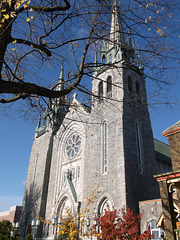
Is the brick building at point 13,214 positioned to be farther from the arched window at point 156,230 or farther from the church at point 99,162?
the arched window at point 156,230

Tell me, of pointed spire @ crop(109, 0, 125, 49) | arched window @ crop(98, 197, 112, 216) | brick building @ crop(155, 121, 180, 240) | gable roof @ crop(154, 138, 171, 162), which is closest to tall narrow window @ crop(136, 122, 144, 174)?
arched window @ crop(98, 197, 112, 216)

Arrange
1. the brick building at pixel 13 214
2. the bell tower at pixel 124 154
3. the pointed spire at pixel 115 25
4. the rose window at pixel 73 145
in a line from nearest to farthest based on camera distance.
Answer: the pointed spire at pixel 115 25 < the bell tower at pixel 124 154 < the rose window at pixel 73 145 < the brick building at pixel 13 214

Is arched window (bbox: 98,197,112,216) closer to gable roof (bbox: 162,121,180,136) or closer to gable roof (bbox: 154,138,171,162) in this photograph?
gable roof (bbox: 162,121,180,136)

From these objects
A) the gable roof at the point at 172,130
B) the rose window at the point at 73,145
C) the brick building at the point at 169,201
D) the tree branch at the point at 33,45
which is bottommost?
the brick building at the point at 169,201

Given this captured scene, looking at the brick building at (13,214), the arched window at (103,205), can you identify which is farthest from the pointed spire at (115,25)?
the brick building at (13,214)

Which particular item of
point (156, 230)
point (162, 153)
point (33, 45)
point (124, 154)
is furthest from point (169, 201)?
point (162, 153)

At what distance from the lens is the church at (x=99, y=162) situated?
18.0m

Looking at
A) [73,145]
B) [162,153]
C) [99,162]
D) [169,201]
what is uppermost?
[162,153]

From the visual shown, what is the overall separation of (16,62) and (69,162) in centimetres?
1848

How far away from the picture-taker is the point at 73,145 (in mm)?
25062

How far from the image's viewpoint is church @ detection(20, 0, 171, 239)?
18.0 m

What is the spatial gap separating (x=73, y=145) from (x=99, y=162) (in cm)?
559

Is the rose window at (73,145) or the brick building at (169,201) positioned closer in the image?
the brick building at (169,201)

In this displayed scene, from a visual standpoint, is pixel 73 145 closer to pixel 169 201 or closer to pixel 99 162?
pixel 99 162
